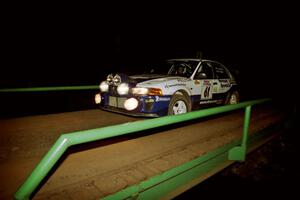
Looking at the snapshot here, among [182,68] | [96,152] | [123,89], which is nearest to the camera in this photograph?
[96,152]

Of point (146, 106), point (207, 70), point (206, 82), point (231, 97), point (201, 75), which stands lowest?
point (231, 97)

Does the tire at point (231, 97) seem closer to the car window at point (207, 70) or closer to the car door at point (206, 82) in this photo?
the car door at point (206, 82)

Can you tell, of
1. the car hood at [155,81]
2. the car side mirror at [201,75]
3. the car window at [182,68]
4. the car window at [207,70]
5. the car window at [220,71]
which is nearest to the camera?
the car hood at [155,81]

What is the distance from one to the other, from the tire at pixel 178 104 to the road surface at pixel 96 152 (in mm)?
432

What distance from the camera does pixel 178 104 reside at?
583cm

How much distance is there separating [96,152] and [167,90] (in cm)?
207

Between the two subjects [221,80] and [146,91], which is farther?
[221,80]

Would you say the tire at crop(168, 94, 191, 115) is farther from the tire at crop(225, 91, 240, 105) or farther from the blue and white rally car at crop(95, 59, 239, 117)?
the tire at crop(225, 91, 240, 105)

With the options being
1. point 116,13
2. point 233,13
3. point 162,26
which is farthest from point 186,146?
point 233,13

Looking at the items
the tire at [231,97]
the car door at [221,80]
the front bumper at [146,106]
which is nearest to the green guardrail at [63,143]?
the front bumper at [146,106]

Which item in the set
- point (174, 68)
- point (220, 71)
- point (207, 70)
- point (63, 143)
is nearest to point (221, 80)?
point (220, 71)

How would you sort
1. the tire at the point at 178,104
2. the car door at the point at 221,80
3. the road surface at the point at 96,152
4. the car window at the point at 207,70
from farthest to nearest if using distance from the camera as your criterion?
the car door at the point at 221,80 < the car window at the point at 207,70 < the tire at the point at 178,104 < the road surface at the point at 96,152

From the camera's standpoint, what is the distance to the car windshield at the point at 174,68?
647 centimetres

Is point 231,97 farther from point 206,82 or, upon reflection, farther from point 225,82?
point 206,82
